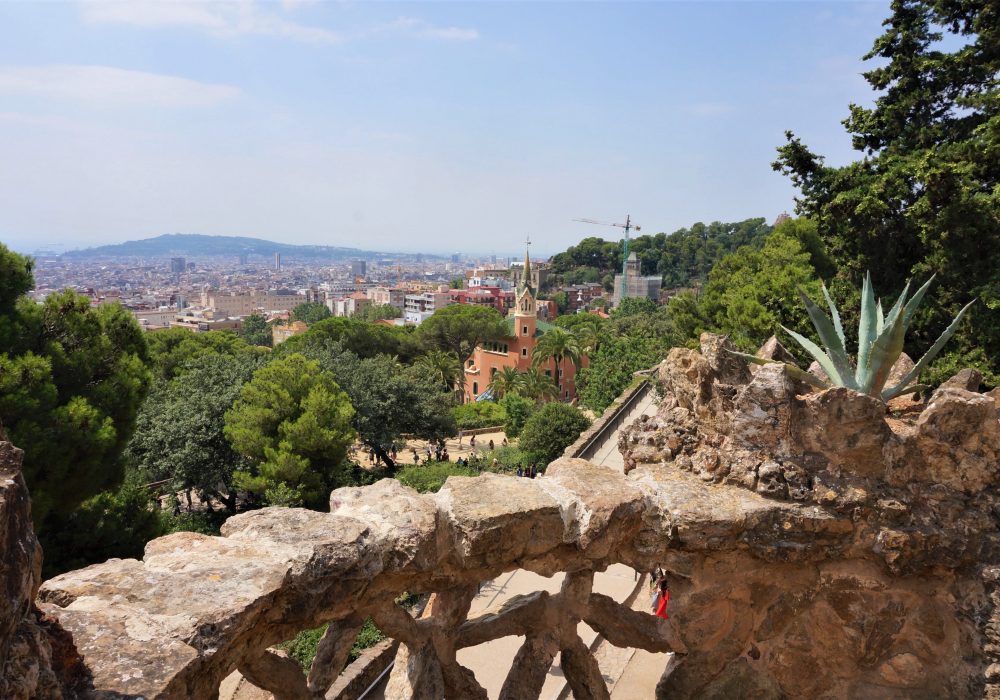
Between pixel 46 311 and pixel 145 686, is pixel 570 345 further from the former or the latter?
pixel 145 686

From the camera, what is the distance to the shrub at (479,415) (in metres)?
41.3

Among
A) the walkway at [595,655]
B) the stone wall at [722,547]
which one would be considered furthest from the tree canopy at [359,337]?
the stone wall at [722,547]

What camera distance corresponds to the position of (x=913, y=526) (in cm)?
581

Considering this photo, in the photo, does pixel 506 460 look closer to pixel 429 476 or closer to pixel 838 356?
pixel 429 476

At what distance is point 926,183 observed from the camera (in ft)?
36.1

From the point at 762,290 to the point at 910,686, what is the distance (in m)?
16.4

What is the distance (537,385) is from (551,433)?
1920cm

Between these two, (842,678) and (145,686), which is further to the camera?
(842,678)

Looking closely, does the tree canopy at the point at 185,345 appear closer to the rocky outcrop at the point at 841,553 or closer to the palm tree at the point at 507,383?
the palm tree at the point at 507,383

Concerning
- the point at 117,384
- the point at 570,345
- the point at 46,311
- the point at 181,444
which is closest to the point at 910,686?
the point at 117,384

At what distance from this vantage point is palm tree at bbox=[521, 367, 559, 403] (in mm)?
44422

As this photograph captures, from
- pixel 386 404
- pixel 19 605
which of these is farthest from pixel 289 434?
pixel 19 605

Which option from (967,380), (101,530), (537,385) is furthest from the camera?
(537,385)

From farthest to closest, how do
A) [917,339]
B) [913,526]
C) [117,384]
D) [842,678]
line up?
[117,384]
[917,339]
[842,678]
[913,526]
